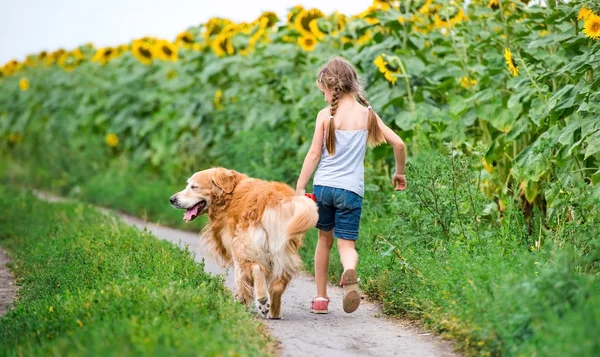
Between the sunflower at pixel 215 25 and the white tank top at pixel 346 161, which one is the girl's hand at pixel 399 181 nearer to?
the white tank top at pixel 346 161

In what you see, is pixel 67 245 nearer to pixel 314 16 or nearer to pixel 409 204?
pixel 409 204

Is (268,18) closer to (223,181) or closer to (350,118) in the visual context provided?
(223,181)

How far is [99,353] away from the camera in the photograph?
13.3 ft

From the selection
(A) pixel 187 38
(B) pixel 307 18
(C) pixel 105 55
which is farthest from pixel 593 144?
(C) pixel 105 55

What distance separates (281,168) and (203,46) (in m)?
4.98

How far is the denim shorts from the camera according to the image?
6570 mm

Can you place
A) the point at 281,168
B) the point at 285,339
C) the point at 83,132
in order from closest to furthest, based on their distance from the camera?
the point at 285,339 < the point at 281,168 < the point at 83,132

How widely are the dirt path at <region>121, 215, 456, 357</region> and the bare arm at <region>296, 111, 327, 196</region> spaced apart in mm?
923

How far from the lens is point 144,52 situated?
52.6 ft

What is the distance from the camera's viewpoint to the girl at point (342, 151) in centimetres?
658

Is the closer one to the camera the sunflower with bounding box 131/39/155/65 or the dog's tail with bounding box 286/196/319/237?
the dog's tail with bounding box 286/196/319/237

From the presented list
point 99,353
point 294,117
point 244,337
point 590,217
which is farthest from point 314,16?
point 99,353

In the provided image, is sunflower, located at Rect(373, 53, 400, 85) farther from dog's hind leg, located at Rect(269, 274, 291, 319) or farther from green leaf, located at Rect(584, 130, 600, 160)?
dog's hind leg, located at Rect(269, 274, 291, 319)

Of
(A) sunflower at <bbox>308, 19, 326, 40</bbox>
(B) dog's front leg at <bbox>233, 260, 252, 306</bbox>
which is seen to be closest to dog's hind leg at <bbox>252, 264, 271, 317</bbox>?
(B) dog's front leg at <bbox>233, 260, 252, 306</bbox>
